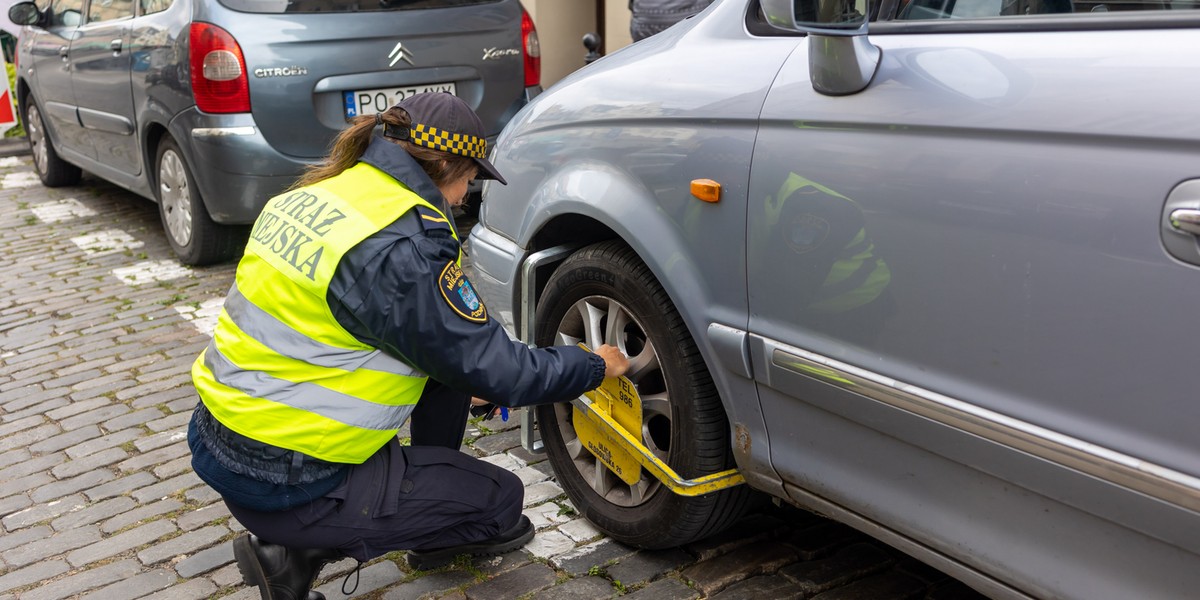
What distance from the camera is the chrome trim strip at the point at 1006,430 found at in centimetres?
160

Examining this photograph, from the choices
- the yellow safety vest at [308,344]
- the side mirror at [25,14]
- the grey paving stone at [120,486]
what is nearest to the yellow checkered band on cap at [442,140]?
the yellow safety vest at [308,344]

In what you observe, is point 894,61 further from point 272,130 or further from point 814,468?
point 272,130

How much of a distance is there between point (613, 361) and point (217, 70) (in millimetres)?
3356

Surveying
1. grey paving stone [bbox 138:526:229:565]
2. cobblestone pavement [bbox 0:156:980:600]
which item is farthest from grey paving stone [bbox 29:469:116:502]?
grey paving stone [bbox 138:526:229:565]

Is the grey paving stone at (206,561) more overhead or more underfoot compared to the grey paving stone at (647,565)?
more underfoot

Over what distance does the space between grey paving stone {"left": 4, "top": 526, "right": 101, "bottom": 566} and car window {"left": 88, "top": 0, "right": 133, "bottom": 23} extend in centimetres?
360

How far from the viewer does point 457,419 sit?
9.77 feet

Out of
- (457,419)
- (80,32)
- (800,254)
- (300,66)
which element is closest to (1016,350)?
(800,254)

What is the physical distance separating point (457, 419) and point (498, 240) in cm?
57

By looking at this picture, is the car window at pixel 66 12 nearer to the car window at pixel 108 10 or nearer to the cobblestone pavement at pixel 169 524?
the car window at pixel 108 10

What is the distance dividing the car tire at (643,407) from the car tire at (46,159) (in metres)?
6.47

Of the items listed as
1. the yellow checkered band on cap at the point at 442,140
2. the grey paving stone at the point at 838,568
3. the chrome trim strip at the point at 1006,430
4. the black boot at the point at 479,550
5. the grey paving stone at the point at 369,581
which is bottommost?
the grey paving stone at the point at 369,581

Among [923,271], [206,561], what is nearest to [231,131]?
[206,561]

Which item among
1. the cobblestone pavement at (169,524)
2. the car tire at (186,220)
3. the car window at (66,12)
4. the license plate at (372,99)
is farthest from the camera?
the car window at (66,12)
